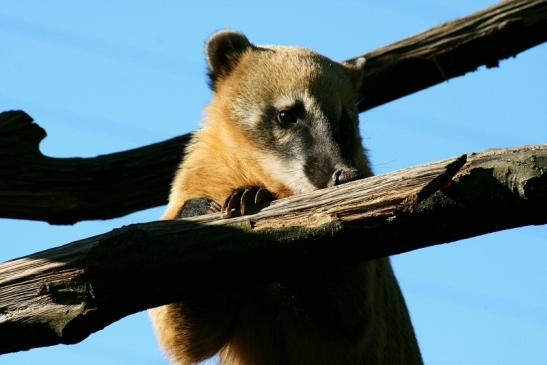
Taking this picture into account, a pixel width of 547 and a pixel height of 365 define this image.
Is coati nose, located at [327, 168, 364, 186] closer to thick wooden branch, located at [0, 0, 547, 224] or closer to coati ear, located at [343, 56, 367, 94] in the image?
coati ear, located at [343, 56, 367, 94]

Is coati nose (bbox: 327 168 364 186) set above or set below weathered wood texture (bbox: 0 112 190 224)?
below

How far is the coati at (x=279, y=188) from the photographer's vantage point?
5.98 m

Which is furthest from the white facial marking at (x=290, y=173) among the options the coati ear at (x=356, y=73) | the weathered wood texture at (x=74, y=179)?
the weathered wood texture at (x=74, y=179)

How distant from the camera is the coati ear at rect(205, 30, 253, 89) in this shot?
26.6ft

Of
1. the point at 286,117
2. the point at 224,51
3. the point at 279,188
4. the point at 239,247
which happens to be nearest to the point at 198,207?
the point at 279,188

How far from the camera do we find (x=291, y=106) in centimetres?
709

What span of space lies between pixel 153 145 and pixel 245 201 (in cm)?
427

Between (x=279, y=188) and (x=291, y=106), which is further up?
(x=291, y=106)

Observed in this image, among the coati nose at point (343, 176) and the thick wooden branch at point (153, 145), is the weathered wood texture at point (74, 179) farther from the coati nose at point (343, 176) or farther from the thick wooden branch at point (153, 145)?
the coati nose at point (343, 176)

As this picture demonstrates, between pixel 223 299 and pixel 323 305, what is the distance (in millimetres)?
693

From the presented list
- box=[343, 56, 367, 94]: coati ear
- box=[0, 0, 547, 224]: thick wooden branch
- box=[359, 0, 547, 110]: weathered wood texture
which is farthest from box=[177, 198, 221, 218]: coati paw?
box=[359, 0, 547, 110]: weathered wood texture

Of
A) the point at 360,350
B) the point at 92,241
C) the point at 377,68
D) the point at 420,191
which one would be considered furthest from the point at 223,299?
the point at 377,68

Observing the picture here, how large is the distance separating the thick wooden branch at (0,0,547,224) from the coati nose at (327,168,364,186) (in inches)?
136

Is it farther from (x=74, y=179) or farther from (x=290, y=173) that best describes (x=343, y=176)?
(x=74, y=179)
